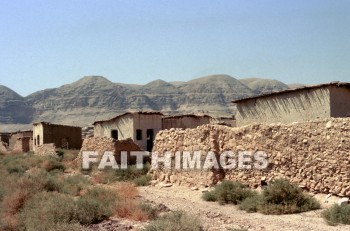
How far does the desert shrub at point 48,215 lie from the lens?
8.93m

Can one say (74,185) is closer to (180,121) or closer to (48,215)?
(48,215)

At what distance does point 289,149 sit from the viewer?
43.5 feet

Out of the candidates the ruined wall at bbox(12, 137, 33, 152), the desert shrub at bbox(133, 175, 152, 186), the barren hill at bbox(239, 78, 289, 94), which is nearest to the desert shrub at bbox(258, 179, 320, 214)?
the desert shrub at bbox(133, 175, 152, 186)

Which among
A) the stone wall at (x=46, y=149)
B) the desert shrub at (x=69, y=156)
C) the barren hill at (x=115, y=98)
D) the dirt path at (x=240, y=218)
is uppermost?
the barren hill at (x=115, y=98)

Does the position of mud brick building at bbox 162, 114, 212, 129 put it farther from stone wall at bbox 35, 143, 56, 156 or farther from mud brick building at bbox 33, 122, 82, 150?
mud brick building at bbox 33, 122, 82, 150

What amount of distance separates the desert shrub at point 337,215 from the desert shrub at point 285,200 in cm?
99

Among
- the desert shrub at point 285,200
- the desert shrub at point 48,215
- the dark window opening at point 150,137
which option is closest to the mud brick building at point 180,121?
the dark window opening at point 150,137

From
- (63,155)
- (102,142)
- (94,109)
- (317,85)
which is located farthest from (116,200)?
(94,109)

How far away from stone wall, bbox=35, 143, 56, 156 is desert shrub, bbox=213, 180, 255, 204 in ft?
55.8

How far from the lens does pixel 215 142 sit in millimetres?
15883

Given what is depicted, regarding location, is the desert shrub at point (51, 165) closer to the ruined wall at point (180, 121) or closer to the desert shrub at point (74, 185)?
the desert shrub at point (74, 185)

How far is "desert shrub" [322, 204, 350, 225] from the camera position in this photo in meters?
9.57

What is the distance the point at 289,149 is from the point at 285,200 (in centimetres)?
211

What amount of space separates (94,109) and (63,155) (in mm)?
75644
